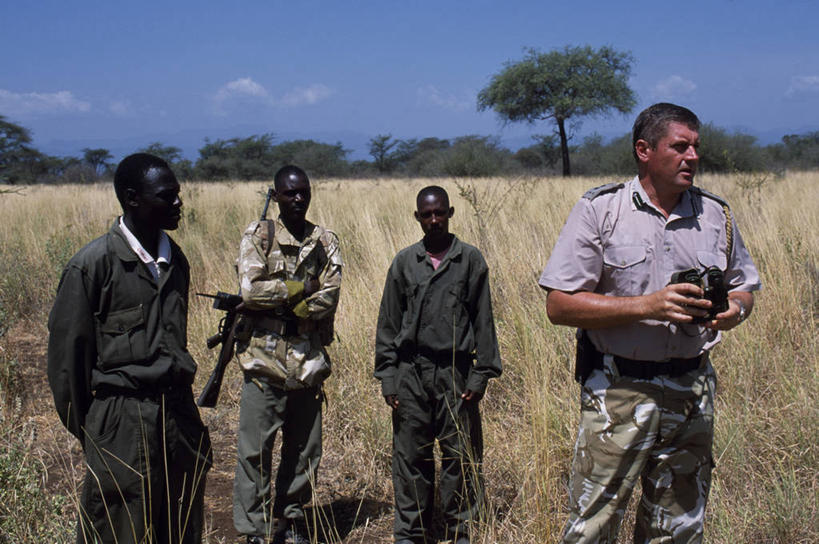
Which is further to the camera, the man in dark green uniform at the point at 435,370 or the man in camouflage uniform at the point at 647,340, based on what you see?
the man in dark green uniform at the point at 435,370

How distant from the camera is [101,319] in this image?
7.52 feet

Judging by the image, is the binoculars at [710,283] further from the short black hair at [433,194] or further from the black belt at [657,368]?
the short black hair at [433,194]

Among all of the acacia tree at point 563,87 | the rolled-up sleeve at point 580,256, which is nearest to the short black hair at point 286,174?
the rolled-up sleeve at point 580,256

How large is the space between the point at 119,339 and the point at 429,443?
1.54 metres

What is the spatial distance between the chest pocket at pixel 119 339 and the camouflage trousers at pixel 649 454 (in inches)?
64.7

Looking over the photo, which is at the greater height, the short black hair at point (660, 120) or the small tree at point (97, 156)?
the small tree at point (97, 156)

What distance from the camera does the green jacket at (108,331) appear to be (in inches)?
86.7

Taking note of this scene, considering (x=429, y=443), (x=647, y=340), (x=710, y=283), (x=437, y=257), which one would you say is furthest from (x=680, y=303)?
(x=429, y=443)

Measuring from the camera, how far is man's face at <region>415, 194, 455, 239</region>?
324 centimetres

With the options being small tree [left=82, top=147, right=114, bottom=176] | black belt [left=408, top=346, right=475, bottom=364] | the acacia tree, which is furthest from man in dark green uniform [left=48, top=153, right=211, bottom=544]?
small tree [left=82, top=147, right=114, bottom=176]

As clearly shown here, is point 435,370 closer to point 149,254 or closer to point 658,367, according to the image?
point 658,367

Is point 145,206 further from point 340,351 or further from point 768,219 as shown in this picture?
point 768,219

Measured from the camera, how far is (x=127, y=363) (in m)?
2.29

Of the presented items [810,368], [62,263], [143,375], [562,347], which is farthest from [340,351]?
[62,263]
